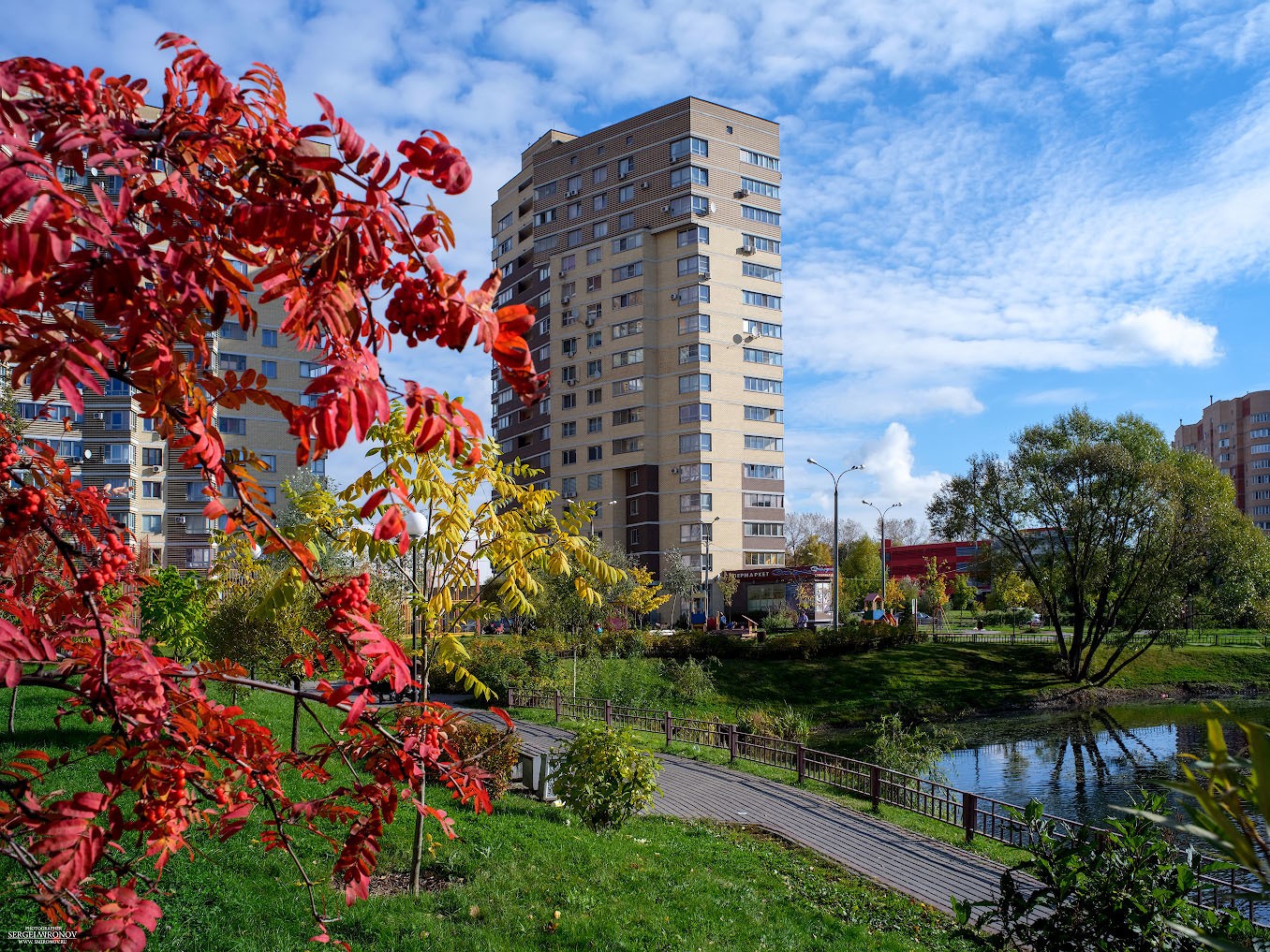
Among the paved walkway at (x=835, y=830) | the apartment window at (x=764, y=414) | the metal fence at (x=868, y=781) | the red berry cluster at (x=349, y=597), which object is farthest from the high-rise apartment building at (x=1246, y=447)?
the red berry cluster at (x=349, y=597)

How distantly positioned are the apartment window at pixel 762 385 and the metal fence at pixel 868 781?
40.0 meters

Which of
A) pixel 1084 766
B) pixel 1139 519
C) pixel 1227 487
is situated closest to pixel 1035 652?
pixel 1139 519

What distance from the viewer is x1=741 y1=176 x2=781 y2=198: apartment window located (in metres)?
64.1

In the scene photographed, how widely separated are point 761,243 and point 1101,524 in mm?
33247

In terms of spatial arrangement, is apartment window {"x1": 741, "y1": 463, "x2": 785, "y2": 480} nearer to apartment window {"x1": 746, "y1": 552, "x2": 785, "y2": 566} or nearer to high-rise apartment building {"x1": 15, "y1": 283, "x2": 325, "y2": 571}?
apartment window {"x1": 746, "y1": 552, "x2": 785, "y2": 566}

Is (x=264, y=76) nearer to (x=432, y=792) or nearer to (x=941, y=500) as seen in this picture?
(x=432, y=792)

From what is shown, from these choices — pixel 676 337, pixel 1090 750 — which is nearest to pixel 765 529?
pixel 676 337

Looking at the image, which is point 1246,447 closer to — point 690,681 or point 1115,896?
point 690,681

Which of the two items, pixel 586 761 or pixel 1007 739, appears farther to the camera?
pixel 1007 739

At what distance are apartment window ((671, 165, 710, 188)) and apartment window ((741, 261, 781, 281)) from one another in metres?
6.51

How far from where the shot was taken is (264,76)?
8.05 ft

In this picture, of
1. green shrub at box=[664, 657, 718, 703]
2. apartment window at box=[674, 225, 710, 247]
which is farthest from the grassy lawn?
apartment window at box=[674, 225, 710, 247]

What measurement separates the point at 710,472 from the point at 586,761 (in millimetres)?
50710

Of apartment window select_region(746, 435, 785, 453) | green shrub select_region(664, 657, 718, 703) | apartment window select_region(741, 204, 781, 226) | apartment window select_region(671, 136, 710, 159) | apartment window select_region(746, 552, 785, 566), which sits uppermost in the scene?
apartment window select_region(671, 136, 710, 159)
